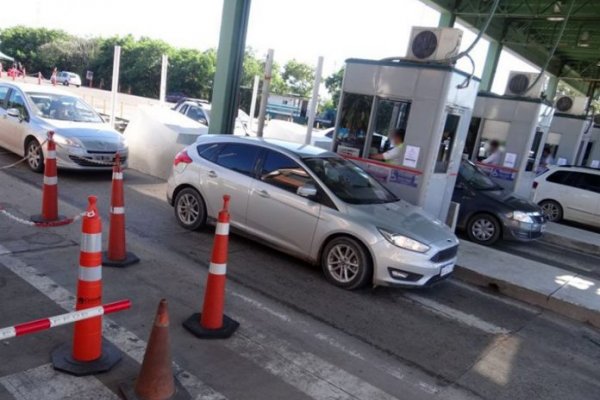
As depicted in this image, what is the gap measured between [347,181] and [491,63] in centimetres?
1551

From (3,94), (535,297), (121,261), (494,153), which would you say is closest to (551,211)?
(494,153)

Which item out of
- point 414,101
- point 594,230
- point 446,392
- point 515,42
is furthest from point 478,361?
point 515,42

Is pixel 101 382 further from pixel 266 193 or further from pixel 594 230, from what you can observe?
pixel 594 230

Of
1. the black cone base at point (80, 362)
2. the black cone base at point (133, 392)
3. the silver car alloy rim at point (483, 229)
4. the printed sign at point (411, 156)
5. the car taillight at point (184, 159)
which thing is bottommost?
the black cone base at point (80, 362)

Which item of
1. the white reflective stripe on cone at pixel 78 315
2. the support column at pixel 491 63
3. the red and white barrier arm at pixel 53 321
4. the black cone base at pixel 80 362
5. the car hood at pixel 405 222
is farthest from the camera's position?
the support column at pixel 491 63

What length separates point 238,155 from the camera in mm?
6938

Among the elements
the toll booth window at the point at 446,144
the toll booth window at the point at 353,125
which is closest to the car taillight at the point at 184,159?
the toll booth window at the point at 353,125

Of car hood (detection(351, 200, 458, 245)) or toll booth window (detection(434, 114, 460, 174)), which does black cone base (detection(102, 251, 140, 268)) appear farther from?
toll booth window (detection(434, 114, 460, 174))

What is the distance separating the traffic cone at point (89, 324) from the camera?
10.9ft

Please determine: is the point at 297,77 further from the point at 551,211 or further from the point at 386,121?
the point at 386,121

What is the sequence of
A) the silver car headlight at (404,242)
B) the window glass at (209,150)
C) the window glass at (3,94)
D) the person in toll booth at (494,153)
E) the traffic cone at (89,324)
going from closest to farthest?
the traffic cone at (89,324), the silver car headlight at (404,242), the window glass at (209,150), the window glass at (3,94), the person in toll booth at (494,153)

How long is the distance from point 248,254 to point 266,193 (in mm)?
899

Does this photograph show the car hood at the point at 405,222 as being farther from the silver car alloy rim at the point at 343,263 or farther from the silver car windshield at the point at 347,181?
the silver car alloy rim at the point at 343,263

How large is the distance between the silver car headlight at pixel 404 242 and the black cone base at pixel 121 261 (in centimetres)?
287
